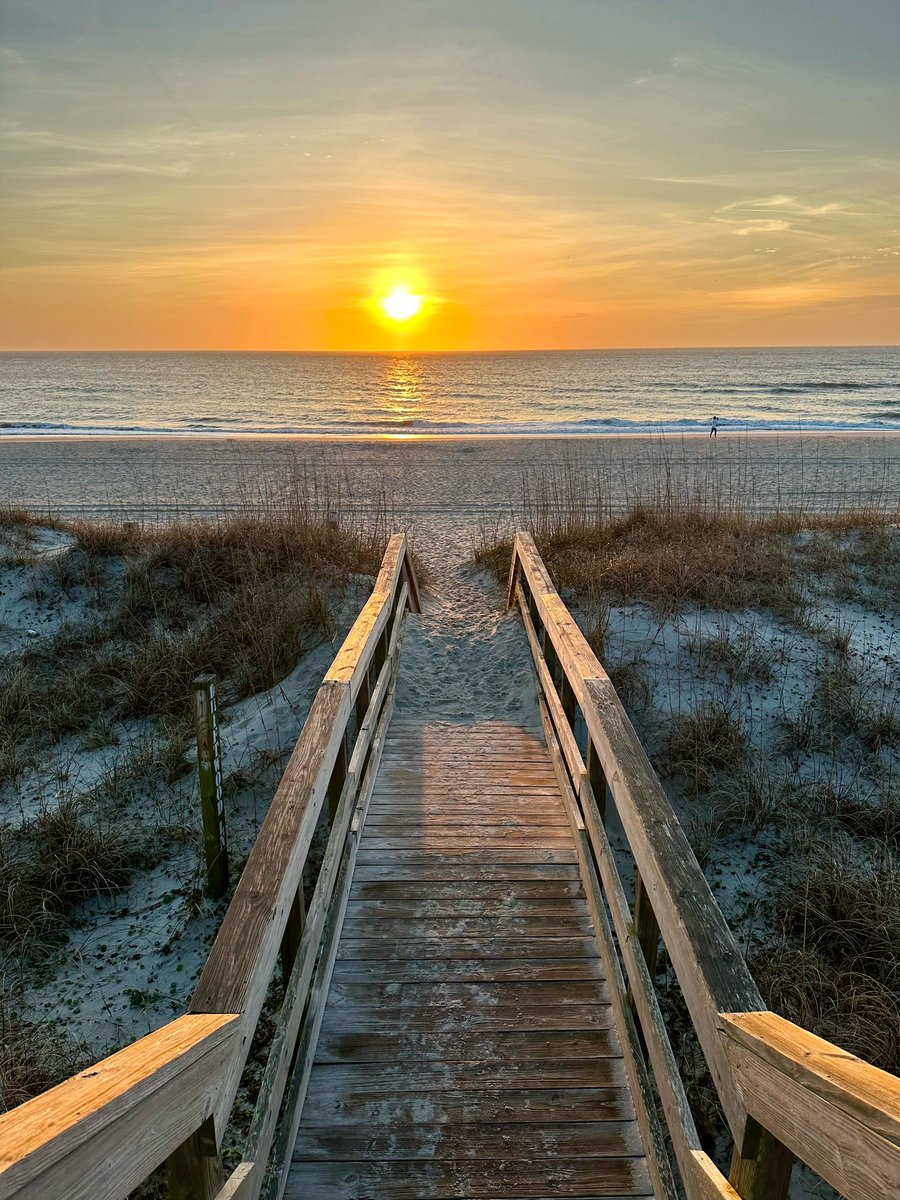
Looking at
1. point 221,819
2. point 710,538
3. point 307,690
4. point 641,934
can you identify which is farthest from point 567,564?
point 641,934

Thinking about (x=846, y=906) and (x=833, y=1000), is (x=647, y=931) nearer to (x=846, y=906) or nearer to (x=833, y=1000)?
(x=833, y=1000)

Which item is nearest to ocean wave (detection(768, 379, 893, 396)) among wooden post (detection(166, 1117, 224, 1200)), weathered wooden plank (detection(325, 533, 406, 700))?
weathered wooden plank (detection(325, 533, 406, 700))

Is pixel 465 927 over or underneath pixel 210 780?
underneath

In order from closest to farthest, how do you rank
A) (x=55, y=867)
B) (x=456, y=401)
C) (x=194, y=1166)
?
(x=194, y=1166)
(x=55, y=867)
(x=456, y=401)

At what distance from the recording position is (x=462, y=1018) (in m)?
2.89

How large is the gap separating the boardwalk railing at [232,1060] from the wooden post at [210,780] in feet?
2.48

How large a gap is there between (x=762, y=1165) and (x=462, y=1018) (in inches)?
57.7

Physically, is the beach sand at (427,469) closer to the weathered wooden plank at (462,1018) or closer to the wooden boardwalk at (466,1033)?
the wooden boardwalk at (466,1033)

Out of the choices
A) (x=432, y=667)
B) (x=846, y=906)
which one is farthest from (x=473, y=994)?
(x=432, y=667)

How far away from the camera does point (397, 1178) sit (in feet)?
7.55

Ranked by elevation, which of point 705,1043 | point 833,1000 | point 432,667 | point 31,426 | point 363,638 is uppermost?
point 31,426

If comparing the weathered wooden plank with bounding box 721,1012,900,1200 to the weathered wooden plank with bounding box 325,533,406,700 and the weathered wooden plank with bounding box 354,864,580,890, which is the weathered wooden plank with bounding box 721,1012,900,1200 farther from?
the weathered wooden plank with bounding box 325,533,406,700

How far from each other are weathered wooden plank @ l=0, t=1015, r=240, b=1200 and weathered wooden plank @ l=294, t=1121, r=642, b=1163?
38.6 inches

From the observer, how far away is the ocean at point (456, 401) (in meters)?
35.7
